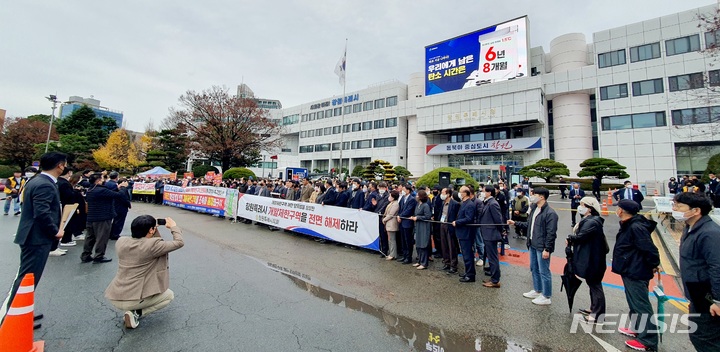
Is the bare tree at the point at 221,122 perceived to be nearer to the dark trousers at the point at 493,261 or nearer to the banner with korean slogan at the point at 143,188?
the banner with korean slogan at the point at 143,188

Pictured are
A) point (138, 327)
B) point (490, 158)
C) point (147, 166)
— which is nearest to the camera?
point (138, 327)

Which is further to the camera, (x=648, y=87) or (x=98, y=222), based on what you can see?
(x=648, y=87)

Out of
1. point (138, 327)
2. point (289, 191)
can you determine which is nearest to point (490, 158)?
point (289, 191)

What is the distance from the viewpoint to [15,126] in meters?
36.0

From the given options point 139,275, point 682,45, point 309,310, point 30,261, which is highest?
point 682,45

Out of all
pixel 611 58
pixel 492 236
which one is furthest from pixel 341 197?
pixel 611 58

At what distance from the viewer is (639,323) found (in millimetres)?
3264

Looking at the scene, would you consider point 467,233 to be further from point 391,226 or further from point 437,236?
point 391,226

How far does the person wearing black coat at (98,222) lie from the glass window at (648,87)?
43037 mm


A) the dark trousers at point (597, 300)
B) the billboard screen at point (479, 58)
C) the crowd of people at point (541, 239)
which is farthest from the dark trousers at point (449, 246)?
the billboard screen at point (479, 58)

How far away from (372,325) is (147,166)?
42675mm

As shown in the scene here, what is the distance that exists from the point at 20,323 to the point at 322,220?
6.21 m

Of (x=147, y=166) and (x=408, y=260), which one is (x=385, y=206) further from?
(x=147, y=166)

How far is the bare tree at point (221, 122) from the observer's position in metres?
30.6
